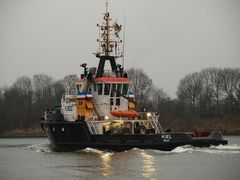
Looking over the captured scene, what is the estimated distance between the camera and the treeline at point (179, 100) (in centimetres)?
8544

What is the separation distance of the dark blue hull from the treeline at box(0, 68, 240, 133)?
39.4 m

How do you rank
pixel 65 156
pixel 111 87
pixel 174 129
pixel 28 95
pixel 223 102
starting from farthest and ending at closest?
pixel 28 95 → pixel 223 102 → pixel 174 129 → pixel 111 87 → pixel 65 156

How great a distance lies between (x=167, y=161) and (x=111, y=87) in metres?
9.98

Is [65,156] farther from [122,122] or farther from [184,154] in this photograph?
[184,154]

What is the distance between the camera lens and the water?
3112 cm

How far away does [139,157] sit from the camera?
3756 centimetres

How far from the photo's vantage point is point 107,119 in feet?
139

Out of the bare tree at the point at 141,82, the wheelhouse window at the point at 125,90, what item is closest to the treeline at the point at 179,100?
the bare tree at the point at 141,82

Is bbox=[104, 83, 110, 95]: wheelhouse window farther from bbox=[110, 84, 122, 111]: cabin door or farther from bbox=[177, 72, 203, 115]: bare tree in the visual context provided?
bbox=[177, 72, 203, 115]: bare tree

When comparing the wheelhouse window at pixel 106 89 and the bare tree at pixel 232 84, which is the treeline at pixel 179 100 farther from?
the wheelhouse window at pixel 106 89

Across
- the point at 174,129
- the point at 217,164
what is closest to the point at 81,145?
the point at 217,164

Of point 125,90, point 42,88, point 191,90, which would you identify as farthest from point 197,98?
point 125,90

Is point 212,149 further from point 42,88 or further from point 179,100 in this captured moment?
point 42,88

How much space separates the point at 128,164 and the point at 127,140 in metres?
5.72
